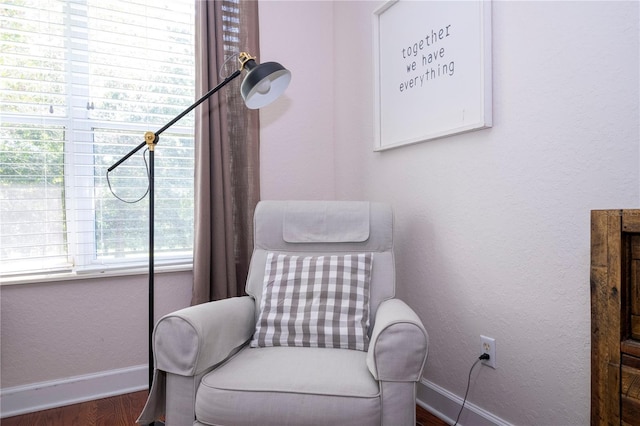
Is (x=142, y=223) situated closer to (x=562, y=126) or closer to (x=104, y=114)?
(x=104, y=114)

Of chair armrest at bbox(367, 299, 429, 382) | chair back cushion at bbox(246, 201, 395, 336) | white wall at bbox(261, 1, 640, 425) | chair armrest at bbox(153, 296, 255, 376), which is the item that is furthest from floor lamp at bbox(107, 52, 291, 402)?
chair armrest at bbox(367, 299, 429, 382)

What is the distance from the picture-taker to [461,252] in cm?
161

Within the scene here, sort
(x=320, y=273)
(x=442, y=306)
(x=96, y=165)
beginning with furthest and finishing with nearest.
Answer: (x=96, y=165) → (x=442, y=306) → (x=320, y=273)

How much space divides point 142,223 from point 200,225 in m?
0.31

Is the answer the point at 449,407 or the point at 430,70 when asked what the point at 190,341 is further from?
the point at 430,70

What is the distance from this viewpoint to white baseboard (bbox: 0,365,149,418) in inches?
68.4

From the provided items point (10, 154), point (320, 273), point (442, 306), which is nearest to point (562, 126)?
point (442, 306)

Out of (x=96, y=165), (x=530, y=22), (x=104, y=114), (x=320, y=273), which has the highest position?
(x=530, y=22)

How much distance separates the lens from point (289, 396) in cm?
113

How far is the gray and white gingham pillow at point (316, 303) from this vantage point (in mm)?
1461

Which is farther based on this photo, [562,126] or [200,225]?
[200,225]

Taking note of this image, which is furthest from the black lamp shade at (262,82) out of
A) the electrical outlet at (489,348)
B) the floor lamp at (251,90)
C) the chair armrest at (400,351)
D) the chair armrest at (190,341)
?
the electrical outlet at (489,348)

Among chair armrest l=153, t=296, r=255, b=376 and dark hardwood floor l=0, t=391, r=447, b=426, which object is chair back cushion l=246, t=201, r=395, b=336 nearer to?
chair armrest l=153, t=296, r=255, b=376

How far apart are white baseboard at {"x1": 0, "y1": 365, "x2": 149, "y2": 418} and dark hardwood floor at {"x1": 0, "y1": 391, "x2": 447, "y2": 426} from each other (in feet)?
0.10
